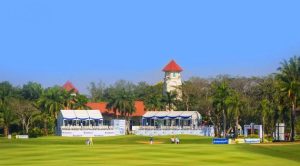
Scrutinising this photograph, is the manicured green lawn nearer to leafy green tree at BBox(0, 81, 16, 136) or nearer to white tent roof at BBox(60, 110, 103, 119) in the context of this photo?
white tent roof at BBox(60, 110, 103, 119)

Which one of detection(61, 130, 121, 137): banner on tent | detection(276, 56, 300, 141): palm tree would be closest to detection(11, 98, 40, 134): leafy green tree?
detection(61, 130, 121, 137): banner on tent

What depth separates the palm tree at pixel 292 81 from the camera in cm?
10262

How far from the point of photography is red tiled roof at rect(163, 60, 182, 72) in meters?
190

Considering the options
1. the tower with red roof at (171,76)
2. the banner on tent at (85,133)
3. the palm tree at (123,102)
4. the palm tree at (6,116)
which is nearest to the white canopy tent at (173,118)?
the palm tree at (123,102)

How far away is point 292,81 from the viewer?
103m

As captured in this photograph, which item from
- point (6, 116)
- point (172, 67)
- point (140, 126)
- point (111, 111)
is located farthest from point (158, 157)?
point (172, 67)

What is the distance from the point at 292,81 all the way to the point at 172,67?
9029cm

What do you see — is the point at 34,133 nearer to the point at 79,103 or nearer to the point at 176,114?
the point at 79,103

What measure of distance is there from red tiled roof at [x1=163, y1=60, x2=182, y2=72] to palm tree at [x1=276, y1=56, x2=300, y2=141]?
277 feet

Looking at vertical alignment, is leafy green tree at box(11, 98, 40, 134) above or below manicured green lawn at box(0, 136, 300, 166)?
above

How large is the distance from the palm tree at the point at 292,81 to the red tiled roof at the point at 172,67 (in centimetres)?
8452

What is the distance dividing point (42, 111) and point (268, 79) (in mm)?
61897

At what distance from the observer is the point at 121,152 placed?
204 ft

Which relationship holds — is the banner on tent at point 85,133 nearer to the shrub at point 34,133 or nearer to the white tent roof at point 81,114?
the shrub at point 34,133
